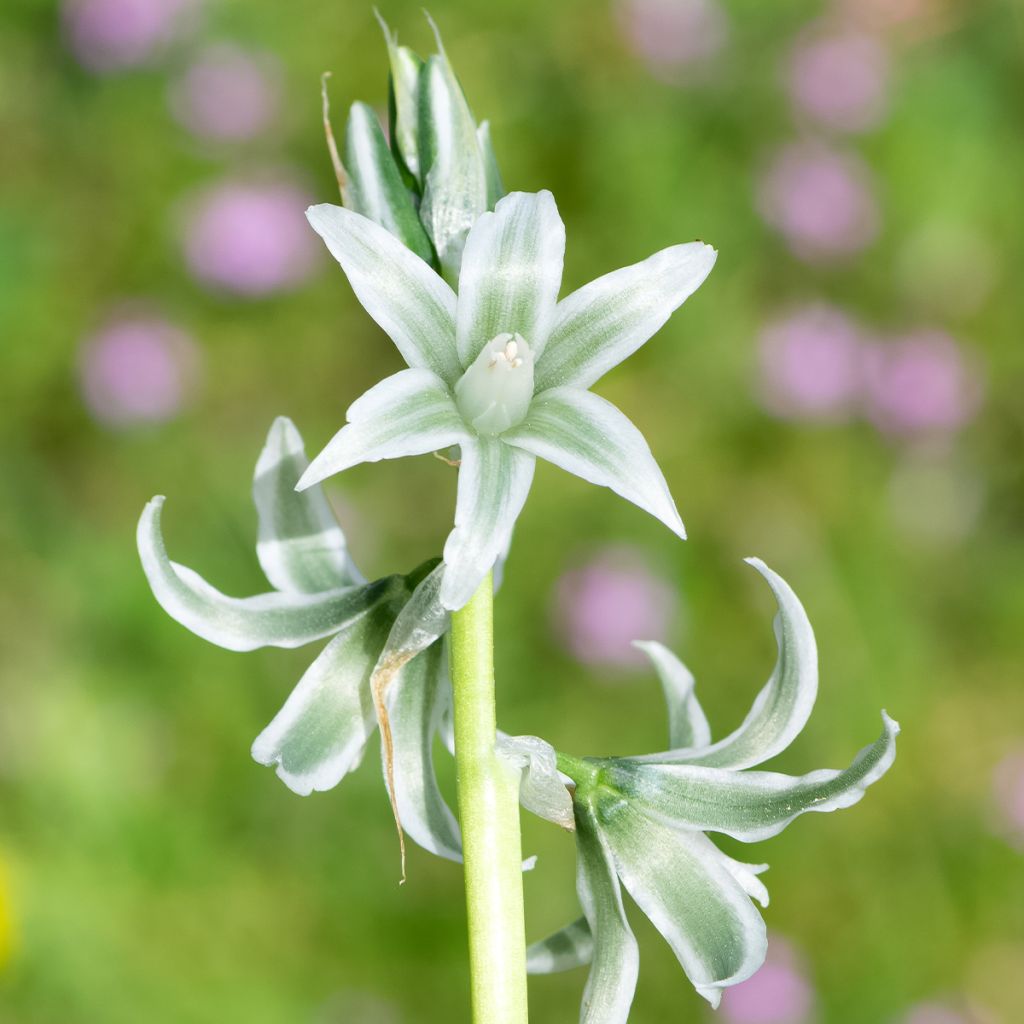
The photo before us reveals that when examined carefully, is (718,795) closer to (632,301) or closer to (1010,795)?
(632,301)

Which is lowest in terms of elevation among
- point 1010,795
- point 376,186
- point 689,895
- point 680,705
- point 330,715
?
point 1010,795

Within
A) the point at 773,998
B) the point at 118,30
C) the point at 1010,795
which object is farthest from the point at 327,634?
the point at 118,30

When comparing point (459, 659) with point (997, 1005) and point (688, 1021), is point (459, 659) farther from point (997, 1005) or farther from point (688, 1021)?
point (997, 1005)

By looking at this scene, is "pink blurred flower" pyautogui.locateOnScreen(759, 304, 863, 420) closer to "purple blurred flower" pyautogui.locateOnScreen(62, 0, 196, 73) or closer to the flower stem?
"purple blurred flower" pyautogui.locateOnScreen(62, 0, 196, 73)

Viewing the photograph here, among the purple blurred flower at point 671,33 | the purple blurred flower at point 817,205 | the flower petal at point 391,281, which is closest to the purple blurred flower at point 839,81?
the purple blurred flower at point 817,205

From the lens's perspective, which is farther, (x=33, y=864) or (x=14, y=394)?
(x=14, y=394)

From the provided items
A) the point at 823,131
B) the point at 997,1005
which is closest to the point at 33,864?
the point at 997,1005
